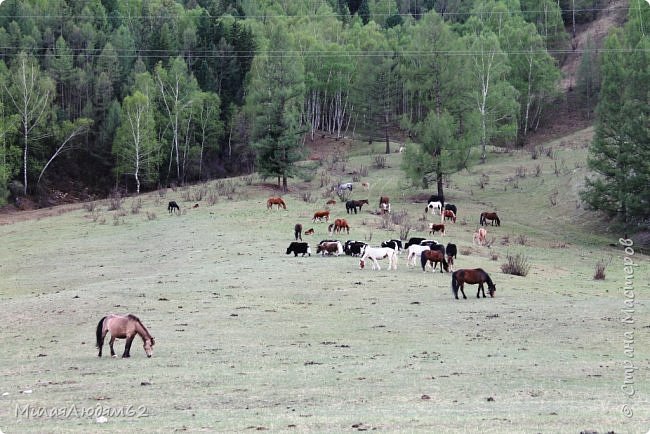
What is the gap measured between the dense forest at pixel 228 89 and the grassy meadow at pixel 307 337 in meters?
19.3

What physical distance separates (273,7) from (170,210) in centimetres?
8927

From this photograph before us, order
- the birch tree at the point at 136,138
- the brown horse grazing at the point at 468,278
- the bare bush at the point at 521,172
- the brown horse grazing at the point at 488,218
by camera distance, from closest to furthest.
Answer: the brown horse grazing at the point at 468,278 < the brown horse grazing at the point at 488,218 < the bare bush at the point at 521,172 < the birch tree at the point at 136,138

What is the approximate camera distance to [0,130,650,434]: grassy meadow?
13.0m

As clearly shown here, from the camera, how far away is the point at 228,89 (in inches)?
3981

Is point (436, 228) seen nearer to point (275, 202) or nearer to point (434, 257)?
point (275, 202)

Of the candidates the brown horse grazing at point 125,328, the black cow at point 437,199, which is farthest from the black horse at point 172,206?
the brown horse grazing at point 125,328

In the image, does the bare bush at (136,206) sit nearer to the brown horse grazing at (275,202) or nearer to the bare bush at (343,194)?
the brown horse grazing at (275,202)

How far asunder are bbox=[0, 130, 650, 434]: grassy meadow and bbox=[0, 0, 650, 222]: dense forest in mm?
19335

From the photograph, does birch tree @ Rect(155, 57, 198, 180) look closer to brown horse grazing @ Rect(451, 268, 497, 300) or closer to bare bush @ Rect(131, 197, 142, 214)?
bare bush @ Rect(131, 197, 142, 214)

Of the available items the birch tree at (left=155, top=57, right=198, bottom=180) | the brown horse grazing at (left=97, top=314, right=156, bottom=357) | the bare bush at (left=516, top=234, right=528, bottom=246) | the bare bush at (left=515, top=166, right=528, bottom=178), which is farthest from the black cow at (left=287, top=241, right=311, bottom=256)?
the birch tree at (left=155, top=57, right=198, bottom=180)

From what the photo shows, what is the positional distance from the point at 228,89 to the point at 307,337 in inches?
3282

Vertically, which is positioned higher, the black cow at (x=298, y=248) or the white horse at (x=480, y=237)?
the white horse at (x=480, y=237)

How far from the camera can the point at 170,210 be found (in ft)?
181

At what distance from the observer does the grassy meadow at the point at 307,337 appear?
1297 cm
